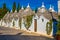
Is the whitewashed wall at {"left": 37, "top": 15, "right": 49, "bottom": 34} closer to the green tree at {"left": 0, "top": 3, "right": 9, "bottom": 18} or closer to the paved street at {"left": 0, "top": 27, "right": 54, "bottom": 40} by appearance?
the paved street at {"left": 0, "top": 27, "right": 54, "bottom": 40}

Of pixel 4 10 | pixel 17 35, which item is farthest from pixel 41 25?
pixel 4 10

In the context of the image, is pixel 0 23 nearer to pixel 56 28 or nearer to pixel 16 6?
pixel 16 6

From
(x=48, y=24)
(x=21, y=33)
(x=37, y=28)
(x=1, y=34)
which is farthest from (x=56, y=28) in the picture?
(x=1, y=34)

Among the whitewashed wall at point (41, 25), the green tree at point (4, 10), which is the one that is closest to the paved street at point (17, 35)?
the whitewashed wall at point (41, 25)

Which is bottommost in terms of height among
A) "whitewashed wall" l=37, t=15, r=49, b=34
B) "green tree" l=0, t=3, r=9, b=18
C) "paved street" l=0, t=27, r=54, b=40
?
"paved street" l=0, t=27, r=54, b=40

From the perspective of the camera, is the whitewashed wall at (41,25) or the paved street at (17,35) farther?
the whitewashed wall at (41,25)

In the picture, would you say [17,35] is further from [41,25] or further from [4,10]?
[4,10]

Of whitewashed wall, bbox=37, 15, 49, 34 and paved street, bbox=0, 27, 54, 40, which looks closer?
paved street, bbox=0, 27, 54, 40

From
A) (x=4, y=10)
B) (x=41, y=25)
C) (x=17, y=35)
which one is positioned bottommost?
(x=17, y=35)

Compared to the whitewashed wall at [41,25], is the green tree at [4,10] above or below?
above

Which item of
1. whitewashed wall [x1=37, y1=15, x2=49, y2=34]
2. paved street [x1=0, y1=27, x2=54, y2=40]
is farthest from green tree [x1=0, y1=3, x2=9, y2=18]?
whitewashed wall [x1=37, y1=15, x2=49, y2=34]

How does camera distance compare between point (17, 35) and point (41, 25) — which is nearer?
point (17, 35)

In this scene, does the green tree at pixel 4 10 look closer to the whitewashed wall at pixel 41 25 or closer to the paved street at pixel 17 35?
the paved street at pixel 17 35

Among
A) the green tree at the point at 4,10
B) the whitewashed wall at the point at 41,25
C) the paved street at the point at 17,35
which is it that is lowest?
A: the paved street at the point at 17,35
